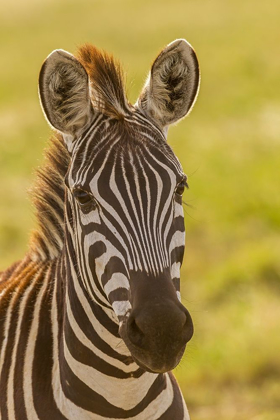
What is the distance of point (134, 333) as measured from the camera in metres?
3.63

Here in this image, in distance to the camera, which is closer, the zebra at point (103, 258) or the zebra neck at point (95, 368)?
the zebra at point (103, 258)

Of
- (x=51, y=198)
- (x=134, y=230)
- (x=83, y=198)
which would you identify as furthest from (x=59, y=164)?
(x=134, y=230)

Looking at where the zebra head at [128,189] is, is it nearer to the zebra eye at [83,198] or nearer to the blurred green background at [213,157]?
the zebra eye at [83,198]

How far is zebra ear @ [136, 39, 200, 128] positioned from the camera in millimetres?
4414

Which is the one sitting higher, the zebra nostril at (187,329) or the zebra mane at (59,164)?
the zebra mane at (59,164)

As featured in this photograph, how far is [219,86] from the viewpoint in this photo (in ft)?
90.1

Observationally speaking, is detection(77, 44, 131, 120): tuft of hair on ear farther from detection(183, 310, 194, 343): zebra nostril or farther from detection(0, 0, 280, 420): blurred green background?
detection(183, 310, 194, 343): zebra nostril

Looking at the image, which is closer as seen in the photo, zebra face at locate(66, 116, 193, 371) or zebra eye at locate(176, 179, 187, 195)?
zebra face at locate(66, 116, 193, 371)

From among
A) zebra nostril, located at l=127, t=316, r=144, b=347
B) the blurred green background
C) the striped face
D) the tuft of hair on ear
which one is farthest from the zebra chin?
the tuft of hair on ear

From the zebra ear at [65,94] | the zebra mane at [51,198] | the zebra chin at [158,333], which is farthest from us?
the zebra mane at [51,198]

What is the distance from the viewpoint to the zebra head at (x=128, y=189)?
3.64 metres

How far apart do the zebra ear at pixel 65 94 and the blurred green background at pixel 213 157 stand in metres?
0.59

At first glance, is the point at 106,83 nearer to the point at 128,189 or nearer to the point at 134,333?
the point at 128,189

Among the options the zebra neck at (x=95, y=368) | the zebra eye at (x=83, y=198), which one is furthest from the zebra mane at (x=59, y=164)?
the zebra neck at (x=95, y=368)
